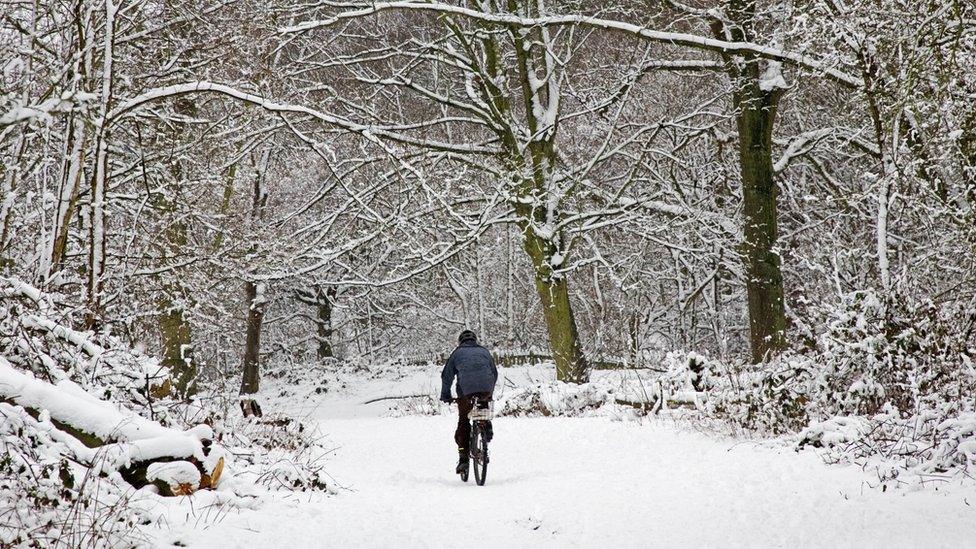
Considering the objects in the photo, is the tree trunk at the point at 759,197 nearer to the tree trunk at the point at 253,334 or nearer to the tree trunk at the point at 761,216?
the tree trunk at the point at 761,216

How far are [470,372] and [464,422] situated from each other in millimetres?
559

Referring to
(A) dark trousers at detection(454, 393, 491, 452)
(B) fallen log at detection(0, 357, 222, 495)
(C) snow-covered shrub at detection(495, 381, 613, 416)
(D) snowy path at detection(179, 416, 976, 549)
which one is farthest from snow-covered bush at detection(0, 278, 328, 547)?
(C) snow-covered shrub at detection(495, 381, 613, 416)

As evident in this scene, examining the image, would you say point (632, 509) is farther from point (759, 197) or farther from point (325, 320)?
point (325, 320)

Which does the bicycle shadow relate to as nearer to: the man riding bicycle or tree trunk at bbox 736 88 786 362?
the man riding bicycle

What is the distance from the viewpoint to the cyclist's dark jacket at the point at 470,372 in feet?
30.4

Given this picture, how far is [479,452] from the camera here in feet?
28.7

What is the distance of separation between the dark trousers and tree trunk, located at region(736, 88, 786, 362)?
17.5 feet

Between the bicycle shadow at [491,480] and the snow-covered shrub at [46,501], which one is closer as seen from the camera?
the snow-covered shrub at [46,501]

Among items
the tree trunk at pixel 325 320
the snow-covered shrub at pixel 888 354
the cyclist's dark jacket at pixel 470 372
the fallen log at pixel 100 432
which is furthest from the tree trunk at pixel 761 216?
the tree trunk at pixel 325 320

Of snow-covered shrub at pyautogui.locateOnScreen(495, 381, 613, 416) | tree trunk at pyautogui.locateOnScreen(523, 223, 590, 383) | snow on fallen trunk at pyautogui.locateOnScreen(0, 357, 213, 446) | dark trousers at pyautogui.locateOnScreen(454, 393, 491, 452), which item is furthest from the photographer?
tree trunk at pyautogui.locateOnScreen(523, 223, 590, 383)

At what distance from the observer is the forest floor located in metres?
4.98

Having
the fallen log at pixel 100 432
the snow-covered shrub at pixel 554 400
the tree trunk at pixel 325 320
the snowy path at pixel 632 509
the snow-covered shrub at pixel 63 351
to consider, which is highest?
the tree trunk at pixel 325 320

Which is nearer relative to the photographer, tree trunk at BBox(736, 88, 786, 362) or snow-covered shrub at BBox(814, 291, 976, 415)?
snow-covered shrub at BBox(814, 291, 976, 415)

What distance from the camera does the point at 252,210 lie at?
20.5m
